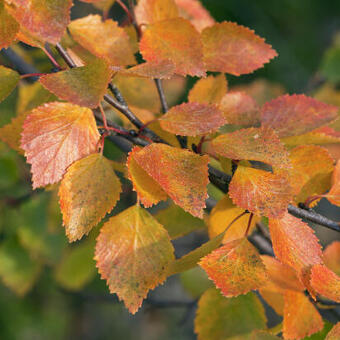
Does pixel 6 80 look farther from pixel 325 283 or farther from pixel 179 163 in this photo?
pixel 325 283

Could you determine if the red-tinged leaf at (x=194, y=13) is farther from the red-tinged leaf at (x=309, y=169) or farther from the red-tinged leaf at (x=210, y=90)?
the red-tinged leaf at (x=309, y=169)

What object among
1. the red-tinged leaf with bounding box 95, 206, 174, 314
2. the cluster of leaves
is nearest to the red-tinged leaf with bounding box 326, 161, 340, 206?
the cluster of leaves

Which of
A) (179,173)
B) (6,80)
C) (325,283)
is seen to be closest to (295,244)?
(325,283)

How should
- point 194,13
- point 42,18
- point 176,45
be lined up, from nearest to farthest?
point 42,18 < point 176,45 < point 194,13

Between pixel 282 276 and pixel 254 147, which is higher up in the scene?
pixel 254 147

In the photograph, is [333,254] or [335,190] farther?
[333,254]

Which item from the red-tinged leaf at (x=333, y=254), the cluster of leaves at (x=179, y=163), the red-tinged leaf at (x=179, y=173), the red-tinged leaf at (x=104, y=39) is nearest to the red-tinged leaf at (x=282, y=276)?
the cluster of leaves at (x=179, y=163)
